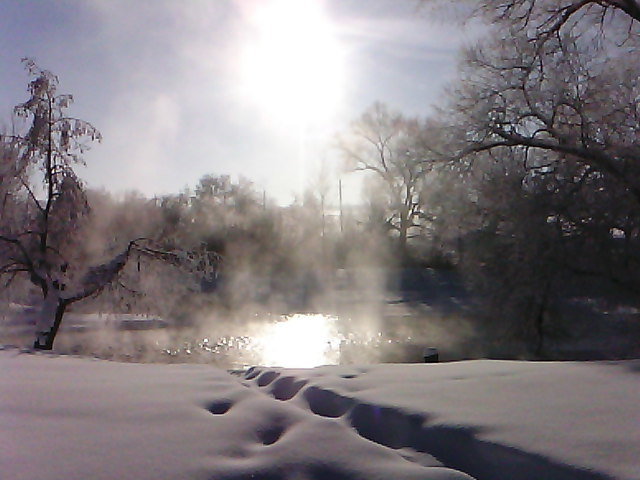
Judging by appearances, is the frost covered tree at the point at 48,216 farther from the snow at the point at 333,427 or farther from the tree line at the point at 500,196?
the snow at the point at 333,427

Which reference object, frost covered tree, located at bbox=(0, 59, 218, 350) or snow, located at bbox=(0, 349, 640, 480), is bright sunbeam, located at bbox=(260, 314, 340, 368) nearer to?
frost covered tree, located at bbox=(0, 59, 218, 350)

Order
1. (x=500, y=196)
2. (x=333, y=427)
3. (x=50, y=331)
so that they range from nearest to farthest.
A: (x=333, y=427), (x=50, y=331), (x=500, y=196)

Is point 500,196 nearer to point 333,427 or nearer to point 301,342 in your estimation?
point 301,342

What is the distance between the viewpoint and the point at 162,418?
3150 millimetres

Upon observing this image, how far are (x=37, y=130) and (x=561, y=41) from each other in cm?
1083

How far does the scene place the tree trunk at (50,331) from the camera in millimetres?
9719

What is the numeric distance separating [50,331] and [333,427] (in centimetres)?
808

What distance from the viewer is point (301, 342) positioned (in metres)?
16.4

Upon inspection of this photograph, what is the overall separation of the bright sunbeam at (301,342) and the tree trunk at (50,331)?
4420 millimetres

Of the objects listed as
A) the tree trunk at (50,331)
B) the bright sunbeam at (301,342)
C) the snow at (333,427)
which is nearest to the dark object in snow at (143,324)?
the bright sunbeam at (301,342)

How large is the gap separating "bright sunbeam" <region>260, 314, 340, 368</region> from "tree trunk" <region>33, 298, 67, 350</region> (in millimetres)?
4420

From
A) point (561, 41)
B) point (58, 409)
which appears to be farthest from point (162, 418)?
point (561, 41)

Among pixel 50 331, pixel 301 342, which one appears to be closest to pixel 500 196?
pixel 301 342

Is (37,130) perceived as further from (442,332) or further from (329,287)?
(329,287)
